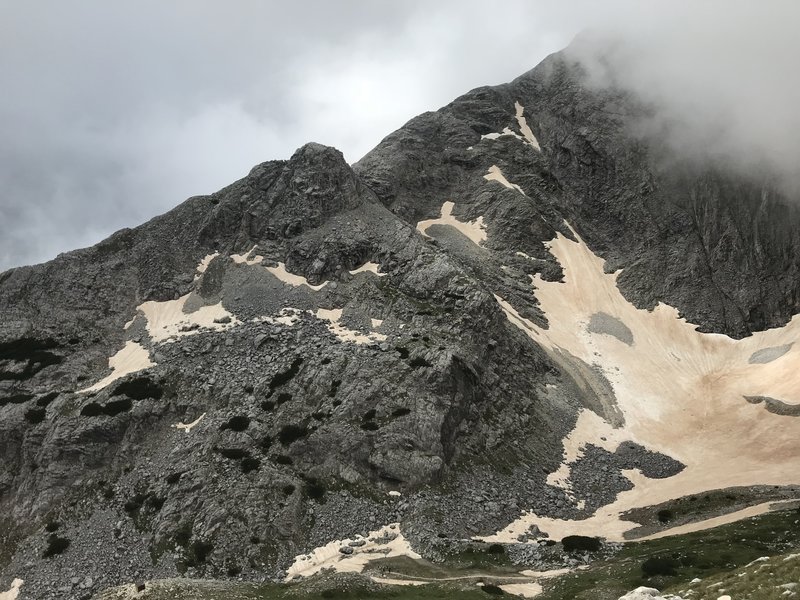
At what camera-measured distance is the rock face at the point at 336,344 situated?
50.3m

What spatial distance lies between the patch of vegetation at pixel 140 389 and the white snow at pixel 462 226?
194ft

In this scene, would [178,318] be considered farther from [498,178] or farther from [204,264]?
[498,178]

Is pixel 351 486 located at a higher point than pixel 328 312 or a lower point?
lower

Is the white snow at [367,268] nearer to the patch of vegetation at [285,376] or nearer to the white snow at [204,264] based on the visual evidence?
the patch of vegetation at [285,376]

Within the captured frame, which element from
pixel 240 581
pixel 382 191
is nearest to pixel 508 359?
pixel 240 581

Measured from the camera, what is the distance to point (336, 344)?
67125mm

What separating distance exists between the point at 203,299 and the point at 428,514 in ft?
162

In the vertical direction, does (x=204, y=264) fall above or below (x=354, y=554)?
above

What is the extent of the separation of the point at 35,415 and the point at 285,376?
2921 centimetres

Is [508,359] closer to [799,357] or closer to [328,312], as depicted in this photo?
[328,312]

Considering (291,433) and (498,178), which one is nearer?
(291,433)

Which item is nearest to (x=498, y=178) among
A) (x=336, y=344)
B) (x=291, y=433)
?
(x=336, y=344)

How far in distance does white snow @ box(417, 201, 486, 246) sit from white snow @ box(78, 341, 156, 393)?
184ft

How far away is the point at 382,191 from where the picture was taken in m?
110
